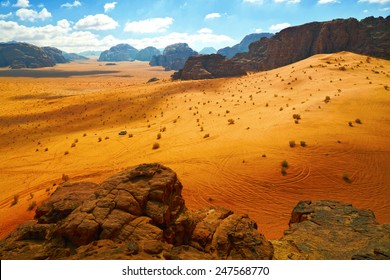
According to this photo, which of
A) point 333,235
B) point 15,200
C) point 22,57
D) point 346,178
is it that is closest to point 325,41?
point 346,178

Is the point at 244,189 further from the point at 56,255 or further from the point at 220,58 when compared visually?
the point at 220,58

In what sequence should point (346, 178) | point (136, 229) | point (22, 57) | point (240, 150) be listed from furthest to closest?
point (22, 57)
point (240, 150)
point (346, 178)
point (136, 229)

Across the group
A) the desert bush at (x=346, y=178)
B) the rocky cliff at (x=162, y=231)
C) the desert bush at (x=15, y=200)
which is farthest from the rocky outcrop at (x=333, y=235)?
A: the desert bush at (x=15, y=200)

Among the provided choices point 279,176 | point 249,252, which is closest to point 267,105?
point 279,176

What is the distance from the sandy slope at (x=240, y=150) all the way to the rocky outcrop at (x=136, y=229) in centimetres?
310

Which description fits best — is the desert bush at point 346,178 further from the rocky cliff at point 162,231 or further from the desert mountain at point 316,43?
the desert mountain at point 316,43

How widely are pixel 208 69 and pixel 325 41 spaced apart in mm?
27666

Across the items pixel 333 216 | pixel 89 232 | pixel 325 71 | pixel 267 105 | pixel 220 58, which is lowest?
pixel 333 216

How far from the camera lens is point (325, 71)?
1447 inches

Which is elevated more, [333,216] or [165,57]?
[165,57]

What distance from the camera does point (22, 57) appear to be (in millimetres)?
141500

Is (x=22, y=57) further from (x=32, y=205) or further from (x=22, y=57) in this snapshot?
(x=32, y=205)

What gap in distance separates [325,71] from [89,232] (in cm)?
3909

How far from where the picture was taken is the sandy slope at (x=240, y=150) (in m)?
11.3
